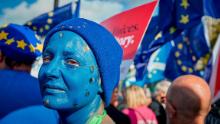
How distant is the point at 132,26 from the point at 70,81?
219 centimetres

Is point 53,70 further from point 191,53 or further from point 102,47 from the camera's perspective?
point 191,53

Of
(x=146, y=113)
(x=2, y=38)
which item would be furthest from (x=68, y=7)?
(x=2, y=38)

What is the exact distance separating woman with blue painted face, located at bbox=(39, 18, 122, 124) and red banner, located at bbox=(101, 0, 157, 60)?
75.0 inches

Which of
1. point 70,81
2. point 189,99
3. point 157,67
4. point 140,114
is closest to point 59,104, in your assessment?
point 70,81

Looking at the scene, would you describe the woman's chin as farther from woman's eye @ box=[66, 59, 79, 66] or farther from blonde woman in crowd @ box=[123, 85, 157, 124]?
blonde woman in crowd @ box=[123, 85, 157, 124]

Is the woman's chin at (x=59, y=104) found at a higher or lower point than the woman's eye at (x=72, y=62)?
lower

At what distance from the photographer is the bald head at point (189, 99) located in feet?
7.18

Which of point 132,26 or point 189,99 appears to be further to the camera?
point 132,26

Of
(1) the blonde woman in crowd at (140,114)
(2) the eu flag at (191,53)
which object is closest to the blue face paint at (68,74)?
(1) the blonde woman in crowd at (140,114)

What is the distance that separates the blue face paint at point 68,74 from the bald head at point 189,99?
0.62 metres

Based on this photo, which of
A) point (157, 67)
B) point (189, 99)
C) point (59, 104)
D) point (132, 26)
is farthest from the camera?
point (157, 67)

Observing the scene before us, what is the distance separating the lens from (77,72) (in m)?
1.69

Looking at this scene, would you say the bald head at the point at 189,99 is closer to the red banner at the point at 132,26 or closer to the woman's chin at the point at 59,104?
the woman's chin at the point at 59,104

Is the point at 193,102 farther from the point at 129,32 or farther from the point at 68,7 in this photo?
the point at 68,7
